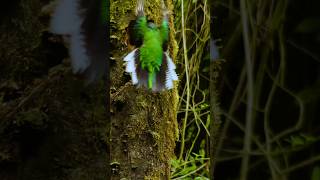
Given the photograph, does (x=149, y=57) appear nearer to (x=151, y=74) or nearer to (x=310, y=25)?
(x=151, y=74)

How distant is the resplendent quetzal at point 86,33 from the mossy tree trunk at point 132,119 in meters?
0.13

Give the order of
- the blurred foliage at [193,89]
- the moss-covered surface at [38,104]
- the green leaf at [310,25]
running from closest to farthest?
the green leaf at [310,25] < the moss-covered surface at [38,104] < the blurred foliage at [193,89]

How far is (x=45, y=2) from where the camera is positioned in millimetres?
688

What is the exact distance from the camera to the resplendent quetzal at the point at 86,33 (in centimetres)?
70

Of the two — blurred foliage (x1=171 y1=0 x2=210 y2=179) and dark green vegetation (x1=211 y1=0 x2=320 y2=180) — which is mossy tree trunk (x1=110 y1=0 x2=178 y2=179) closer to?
blurred foliage (x1=171 y1=0 x2=210 y2=179)

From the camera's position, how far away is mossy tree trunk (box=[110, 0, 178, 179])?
0.85 meters

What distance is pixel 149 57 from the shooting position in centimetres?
81

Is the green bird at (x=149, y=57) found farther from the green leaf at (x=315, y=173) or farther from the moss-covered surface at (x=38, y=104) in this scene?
the green leaf at (x=315, y=173)

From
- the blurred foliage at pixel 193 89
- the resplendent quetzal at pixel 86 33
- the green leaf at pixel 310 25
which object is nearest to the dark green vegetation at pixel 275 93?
the green leaf at pixel 310 25

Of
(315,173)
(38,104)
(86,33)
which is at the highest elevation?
(86,33)

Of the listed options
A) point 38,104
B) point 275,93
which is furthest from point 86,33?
point 275,93

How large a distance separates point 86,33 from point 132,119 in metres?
0.23

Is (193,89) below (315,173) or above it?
above

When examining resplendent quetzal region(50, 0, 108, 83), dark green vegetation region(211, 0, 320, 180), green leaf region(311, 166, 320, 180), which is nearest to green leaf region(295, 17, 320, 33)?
dark green vegetation region(211, 0, 320, 180)
